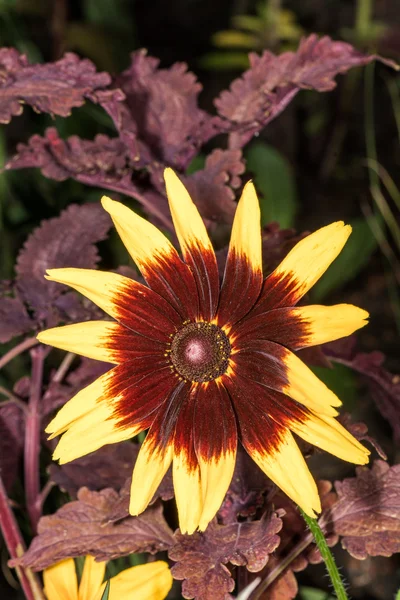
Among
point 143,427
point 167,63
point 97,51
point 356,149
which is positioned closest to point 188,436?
point 143,427

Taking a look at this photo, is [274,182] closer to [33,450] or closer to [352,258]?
[352,258]

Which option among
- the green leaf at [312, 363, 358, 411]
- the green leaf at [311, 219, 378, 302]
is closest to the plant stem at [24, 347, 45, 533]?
the green leaf at [312, 363, 358, 411]

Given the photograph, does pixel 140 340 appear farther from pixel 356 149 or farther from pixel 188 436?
pixel 356 149

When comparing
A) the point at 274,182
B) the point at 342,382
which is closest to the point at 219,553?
the point at 342,382

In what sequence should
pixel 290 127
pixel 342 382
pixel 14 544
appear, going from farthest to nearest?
1. pixel 290 127
2. pixel 342 382
3. pixel 14 544

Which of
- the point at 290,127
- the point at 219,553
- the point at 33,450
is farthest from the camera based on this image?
the point at 290,127

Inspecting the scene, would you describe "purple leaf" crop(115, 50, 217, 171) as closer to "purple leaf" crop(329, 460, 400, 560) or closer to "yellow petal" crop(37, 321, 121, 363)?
"yellow petal" crop(37, 321, 121, 363)

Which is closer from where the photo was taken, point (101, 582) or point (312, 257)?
point (312, 257)

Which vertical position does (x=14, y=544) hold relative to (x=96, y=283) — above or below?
below
